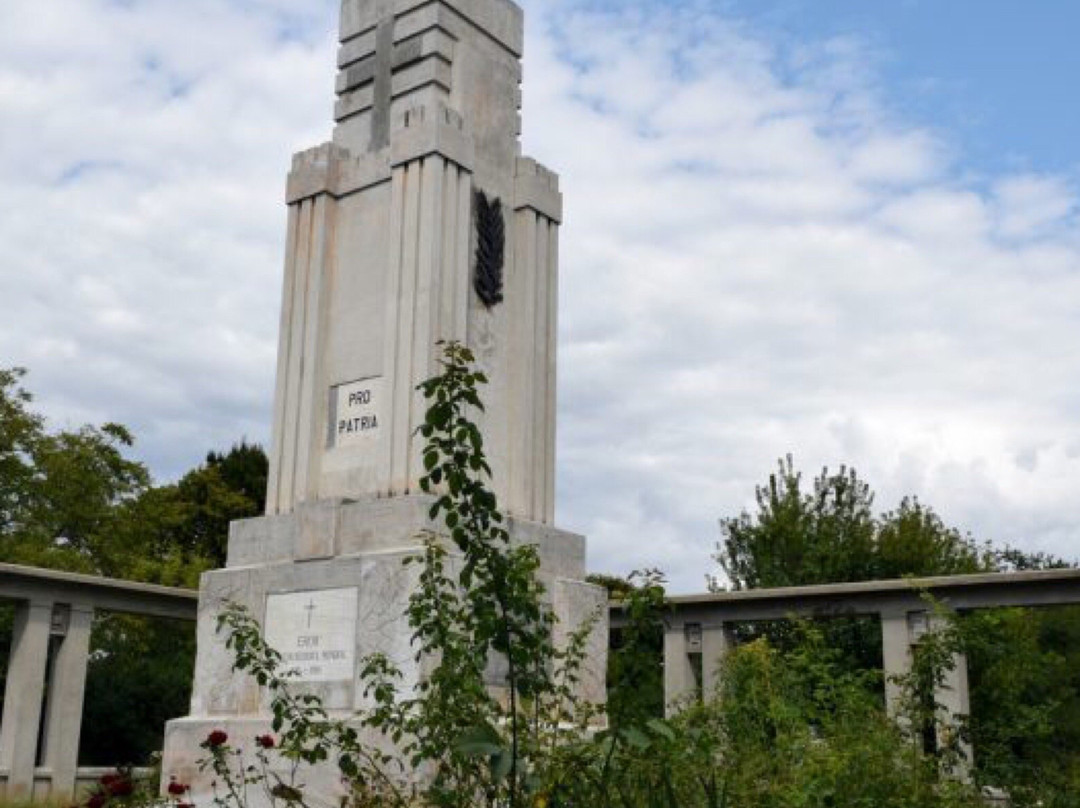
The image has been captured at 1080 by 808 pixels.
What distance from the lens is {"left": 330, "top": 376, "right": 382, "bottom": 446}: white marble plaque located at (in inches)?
506

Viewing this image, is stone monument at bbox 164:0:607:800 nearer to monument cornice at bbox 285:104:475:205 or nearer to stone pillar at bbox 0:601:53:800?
monument cornice at bbox 285:104:475:205

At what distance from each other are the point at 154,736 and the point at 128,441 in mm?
10631

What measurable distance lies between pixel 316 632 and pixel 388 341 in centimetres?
301

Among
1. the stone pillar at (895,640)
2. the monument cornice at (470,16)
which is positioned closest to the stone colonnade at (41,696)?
the monument cornice at (470,16)

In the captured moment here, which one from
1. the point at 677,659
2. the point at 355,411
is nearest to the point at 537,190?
the point at 355,411

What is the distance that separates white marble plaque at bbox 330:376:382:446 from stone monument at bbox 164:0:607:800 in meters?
0.02

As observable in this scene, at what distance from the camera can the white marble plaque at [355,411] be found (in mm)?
12852

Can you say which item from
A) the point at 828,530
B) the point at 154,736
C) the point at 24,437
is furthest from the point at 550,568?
the point at 24,437

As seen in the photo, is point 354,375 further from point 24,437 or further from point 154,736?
point 24,437

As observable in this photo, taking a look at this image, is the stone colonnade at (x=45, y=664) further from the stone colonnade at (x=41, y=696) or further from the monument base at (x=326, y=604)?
the monument base at (x=326, y=604)

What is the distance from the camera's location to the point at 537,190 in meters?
→ 14.2

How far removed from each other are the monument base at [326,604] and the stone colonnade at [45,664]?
7.81 meters

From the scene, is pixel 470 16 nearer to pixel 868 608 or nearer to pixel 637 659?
pixel 637 659

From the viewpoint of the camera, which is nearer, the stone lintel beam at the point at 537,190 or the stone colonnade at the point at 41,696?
the stone lintel beam at the point at 537,190
